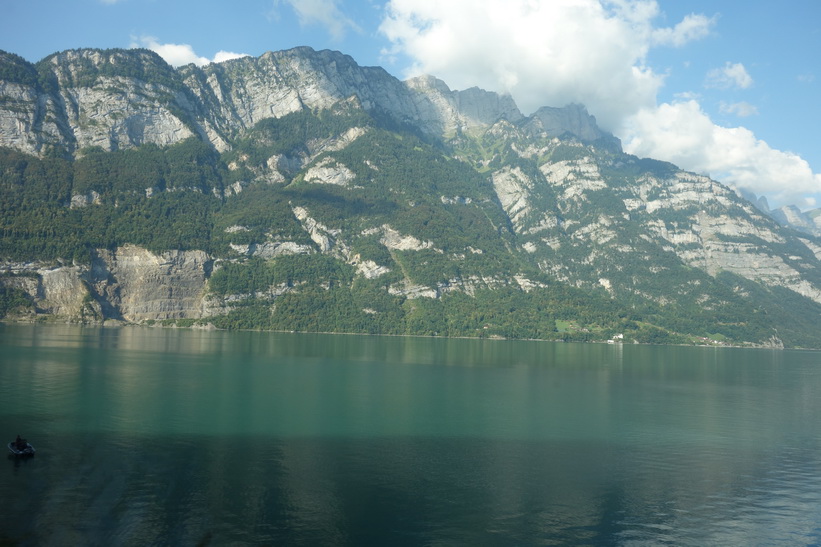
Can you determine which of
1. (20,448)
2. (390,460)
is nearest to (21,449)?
(20,448)

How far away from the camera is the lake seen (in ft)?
106

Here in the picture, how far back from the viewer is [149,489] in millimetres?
36156

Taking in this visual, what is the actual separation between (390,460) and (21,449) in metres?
25.8

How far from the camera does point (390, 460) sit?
4525cm

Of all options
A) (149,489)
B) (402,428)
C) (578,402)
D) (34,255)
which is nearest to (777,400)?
(578,402)

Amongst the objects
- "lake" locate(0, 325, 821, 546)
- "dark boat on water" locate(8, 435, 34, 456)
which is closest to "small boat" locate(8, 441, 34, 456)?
"dark boat on water" locate(8, 435, 34, 456)

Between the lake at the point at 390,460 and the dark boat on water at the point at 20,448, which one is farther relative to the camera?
the dark boat on water at the point at 20,448

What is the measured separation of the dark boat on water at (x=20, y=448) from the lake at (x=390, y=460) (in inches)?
37.3

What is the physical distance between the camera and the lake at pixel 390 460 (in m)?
32.2

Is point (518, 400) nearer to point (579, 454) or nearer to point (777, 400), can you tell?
point (579, 454)

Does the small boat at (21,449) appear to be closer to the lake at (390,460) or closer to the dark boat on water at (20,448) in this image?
the dark boat on water at (20,448)

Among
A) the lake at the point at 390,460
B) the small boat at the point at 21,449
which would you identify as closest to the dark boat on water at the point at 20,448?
the small boat at the point at 21,449

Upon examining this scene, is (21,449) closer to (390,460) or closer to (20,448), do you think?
(20,448)

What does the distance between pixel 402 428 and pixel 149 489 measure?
2555 centimetres
